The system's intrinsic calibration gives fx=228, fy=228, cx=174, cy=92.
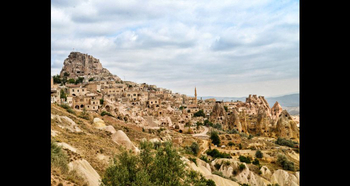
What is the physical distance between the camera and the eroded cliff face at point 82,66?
59.2 meters

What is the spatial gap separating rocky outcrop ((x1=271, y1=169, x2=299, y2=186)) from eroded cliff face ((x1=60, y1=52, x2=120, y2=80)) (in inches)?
2083

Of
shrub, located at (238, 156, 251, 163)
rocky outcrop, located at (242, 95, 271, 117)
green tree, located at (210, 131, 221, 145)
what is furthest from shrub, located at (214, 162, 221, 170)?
rocky outcrop, located at (242, 95, 271, 117)

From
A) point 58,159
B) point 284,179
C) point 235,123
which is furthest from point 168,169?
point 235,123

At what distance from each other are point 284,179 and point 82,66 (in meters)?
61.1

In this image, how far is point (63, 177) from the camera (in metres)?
4.79

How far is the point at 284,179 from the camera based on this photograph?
11.7m

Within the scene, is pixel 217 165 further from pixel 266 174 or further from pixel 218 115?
pixel 218 115

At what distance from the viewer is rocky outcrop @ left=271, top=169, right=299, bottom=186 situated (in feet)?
37.1

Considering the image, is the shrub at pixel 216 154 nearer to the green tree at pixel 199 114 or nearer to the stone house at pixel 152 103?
the stone house at pixel 152 103
